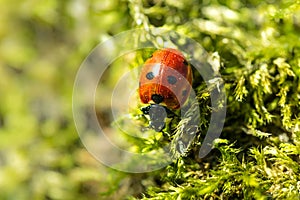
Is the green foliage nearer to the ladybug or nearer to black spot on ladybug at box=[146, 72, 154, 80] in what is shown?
the ladybug

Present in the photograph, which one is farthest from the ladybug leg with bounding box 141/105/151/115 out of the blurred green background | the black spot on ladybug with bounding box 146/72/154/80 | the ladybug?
the blurred green background

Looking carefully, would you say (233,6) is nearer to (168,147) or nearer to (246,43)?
(246,43)

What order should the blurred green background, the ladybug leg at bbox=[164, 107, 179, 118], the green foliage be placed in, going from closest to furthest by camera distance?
the green foliage < the ladybug leg at bbox=[164, 107, 179, 118] < the blurred green background

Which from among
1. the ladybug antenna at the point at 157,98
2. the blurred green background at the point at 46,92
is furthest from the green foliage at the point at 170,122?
the ladybug antenna at the point at 157,98

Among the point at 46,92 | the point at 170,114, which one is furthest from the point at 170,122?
the point at 46,92

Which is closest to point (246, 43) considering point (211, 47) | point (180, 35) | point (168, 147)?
point (211, 47)
